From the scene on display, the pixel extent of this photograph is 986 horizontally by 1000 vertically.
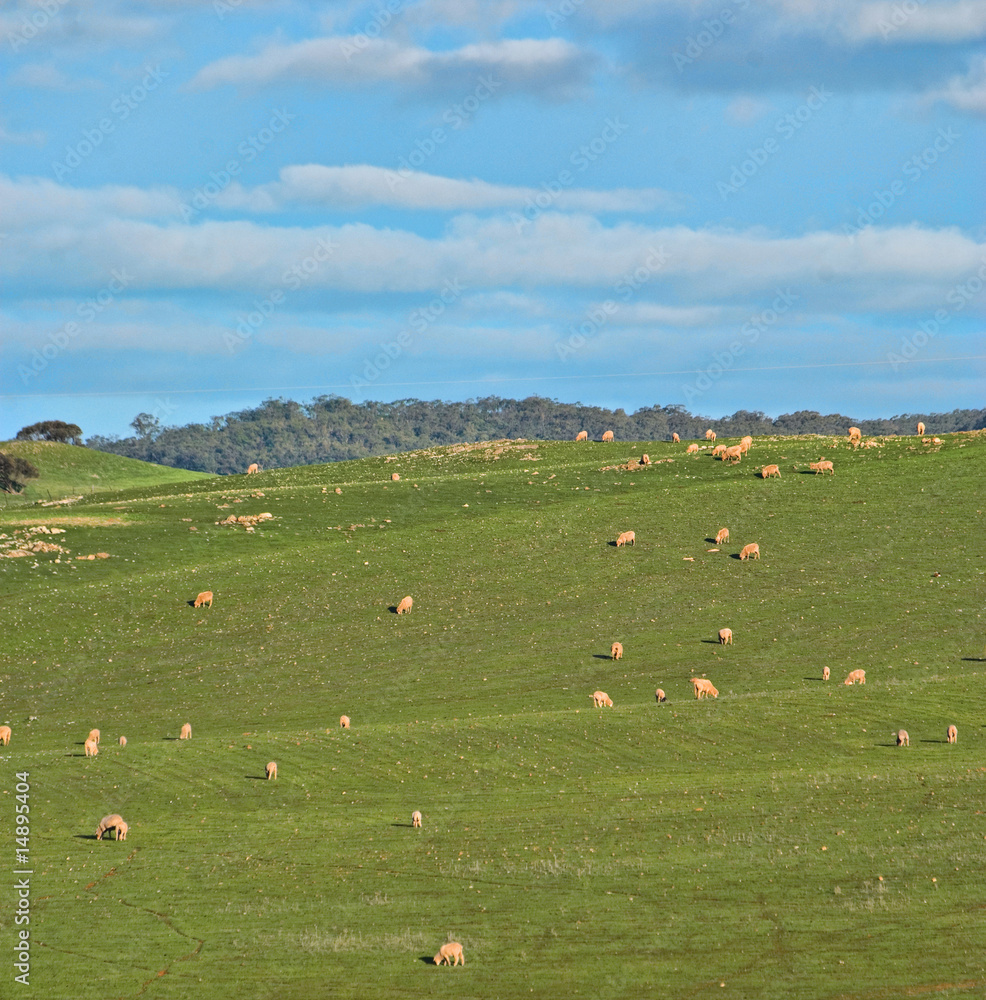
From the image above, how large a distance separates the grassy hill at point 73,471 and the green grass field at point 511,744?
47.5 m

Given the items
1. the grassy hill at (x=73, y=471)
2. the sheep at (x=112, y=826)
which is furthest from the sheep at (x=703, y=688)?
the grassy hill at (x=73, y=471)

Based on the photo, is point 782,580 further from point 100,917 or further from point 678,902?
point 100,917

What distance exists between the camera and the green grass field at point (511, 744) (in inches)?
839

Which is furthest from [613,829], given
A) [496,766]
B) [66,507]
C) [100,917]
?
[66,507]

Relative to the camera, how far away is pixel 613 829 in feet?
89.6

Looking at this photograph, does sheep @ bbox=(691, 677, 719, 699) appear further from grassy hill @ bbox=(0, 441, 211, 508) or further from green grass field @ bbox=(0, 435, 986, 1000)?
grassy hill @ bbox=(0, 441, 211, 508)

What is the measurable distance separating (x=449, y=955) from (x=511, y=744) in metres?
14.6

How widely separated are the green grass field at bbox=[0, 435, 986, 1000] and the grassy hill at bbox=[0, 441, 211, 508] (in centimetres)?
4748

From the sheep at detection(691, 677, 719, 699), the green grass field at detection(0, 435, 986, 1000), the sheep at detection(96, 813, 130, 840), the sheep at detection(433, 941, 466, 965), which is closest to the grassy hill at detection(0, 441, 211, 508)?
the green grass field at detection(0, 435, 986, 1000)

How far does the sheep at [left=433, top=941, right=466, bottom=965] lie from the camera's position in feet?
67.5

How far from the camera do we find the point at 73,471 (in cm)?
12862

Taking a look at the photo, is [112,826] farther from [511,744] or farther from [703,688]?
[703,688]

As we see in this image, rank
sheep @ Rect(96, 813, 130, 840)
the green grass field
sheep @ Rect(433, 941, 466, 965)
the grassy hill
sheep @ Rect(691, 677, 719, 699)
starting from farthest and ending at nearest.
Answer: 1. the grassy hill
2. sheep @ Rect(691, 677, 719, 699)
3. sheep @ Rect(96, 813, 130, 840)
4. the green grass field
5. sheep @ Rect(433, 941, 466, 965)

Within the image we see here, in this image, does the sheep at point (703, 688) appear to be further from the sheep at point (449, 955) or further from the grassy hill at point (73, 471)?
the grassy hill at point (73, 471)
